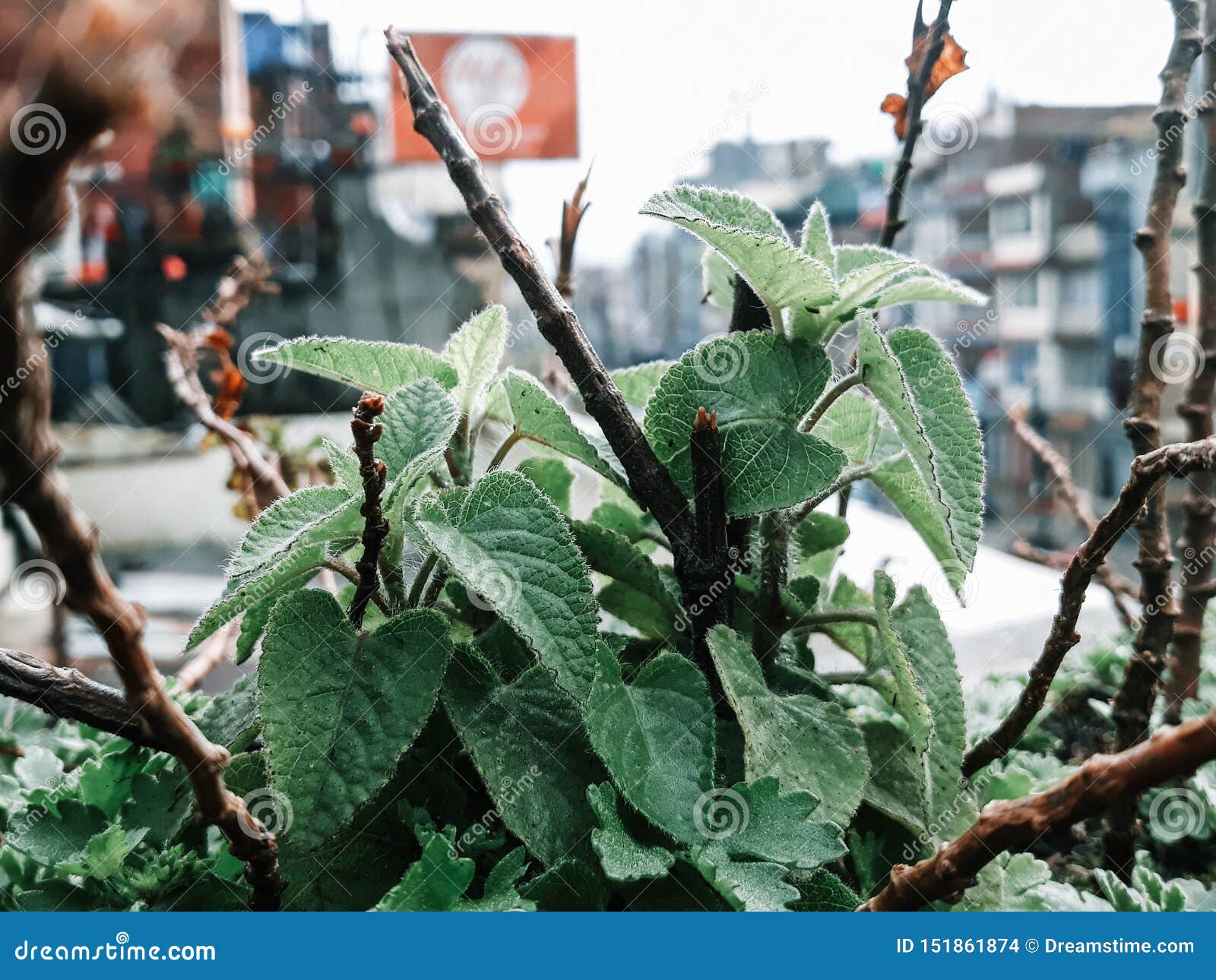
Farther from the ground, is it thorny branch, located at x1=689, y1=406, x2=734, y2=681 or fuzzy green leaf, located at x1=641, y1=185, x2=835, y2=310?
fuzzy green leaf, located at x1=641, y1=185, x2=835, y2=310

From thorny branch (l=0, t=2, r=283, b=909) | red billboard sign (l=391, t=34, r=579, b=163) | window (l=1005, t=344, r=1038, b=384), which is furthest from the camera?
window (l=1005, t=344, r=1038, b=384)

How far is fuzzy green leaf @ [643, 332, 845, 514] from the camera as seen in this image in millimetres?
328

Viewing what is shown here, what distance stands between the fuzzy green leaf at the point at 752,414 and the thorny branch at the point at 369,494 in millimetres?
114

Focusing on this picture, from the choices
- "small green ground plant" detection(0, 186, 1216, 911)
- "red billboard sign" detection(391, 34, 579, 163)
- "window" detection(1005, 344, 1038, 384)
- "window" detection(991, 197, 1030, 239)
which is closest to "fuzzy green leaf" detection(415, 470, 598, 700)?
"small green ground plant" detection(0, 186, 1216, 911)

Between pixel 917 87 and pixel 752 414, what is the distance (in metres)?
0.20

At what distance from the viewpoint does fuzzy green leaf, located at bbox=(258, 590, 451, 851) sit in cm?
27

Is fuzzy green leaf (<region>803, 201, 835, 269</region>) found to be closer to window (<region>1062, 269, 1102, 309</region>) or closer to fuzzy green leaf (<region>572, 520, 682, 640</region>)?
fuzzy green leaf (<region>572, 520, 682, 640</region>)

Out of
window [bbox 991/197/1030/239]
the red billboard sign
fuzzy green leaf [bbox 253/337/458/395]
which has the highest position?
the red billboard sign

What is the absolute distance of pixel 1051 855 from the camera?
0.45m

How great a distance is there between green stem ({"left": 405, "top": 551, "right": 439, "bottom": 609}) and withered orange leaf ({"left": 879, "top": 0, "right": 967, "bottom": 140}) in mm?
304

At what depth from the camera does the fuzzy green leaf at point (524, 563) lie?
275 millimetres

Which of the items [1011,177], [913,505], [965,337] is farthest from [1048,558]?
[1011,177]

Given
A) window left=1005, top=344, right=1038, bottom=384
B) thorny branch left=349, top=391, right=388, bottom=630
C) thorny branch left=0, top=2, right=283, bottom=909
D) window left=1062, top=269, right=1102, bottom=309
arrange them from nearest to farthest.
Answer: thorny branch left=0, top=2, right=283, bottom=909
thorny branch left=349, top=391, right=388, bottom=630
window left=1005, top=344, right=1038, bottom=384
window left=1062, top=269, right=1102, bottom=309

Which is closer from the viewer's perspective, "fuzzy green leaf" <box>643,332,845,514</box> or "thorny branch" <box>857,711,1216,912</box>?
"thorny branch" <box>857,711,1216,912</box>
